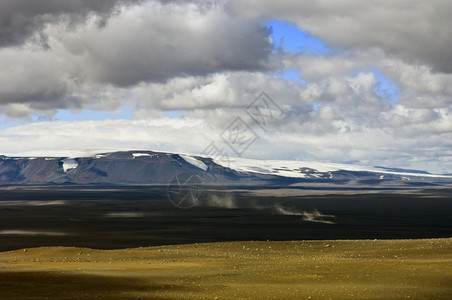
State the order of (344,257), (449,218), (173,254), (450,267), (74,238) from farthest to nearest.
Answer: (449,218)
(74,238)
(173,254)
(344,257)
(450,267)

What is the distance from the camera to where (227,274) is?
1547 inches

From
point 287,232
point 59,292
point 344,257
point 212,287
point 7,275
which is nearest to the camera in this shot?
point 59,292

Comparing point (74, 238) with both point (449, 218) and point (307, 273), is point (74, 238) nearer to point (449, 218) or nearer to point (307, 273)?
point (307, 273)

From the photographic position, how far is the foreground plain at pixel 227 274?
31500 millimetres

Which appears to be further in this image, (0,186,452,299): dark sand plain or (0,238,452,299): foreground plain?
(0,186,452,299): dark sand plain

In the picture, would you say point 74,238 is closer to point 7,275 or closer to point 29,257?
point 29,257

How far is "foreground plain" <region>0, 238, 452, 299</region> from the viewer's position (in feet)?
103

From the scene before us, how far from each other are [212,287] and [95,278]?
283 inches

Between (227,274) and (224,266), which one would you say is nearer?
(227,274)

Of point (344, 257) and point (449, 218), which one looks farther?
point (449, 218)

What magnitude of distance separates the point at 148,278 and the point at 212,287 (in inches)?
210

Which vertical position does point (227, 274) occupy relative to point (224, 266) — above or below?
above

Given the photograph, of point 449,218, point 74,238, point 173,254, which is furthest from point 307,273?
point 449,218

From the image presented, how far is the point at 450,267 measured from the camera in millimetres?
39750
